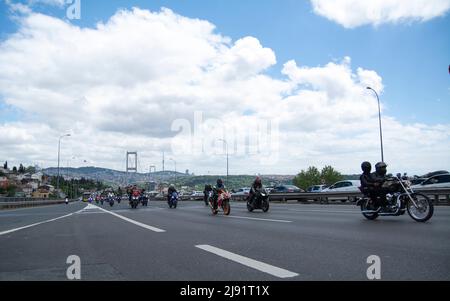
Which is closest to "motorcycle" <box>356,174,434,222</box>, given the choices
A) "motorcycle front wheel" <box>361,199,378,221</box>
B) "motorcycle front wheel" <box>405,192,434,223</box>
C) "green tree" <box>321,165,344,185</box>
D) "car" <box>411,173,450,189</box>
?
"motorcycle front wheel" <box>405,192,434,223</box>

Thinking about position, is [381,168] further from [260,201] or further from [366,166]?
[260,201]

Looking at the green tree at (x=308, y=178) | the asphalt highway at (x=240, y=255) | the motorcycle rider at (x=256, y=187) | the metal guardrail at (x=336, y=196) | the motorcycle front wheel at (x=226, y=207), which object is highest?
the green tree at (x=308, y=178)

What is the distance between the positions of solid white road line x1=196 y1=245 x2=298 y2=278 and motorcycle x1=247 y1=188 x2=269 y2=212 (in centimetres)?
1114

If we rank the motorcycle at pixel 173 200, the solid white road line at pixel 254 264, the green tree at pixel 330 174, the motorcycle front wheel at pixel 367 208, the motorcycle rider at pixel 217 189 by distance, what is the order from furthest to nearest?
1. the green tree at pixel 330 174
2. the motorcycle at pixel 173 200
3. the motorcycle rider at pixel 217 189
4. the motorcycle front wheel at pixel 367 208
5. the solid white road line at pixel 254 264

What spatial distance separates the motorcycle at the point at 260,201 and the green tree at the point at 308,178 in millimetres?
125883

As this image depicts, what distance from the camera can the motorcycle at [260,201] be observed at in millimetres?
17875

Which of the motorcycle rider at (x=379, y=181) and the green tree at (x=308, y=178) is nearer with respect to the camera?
the motorcycle rider at (x=379, y=181)

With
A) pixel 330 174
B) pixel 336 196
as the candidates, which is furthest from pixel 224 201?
pixel 330 174

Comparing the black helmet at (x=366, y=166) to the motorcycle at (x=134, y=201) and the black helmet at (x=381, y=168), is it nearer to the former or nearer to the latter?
the black helmet at (x=381, y=168)

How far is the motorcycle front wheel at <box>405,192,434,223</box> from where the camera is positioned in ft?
33.8

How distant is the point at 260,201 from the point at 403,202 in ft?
26.3

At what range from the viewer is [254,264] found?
5.30m

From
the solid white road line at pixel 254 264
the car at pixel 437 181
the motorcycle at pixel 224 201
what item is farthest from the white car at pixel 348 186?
the solid white road line at pixel 254 264
